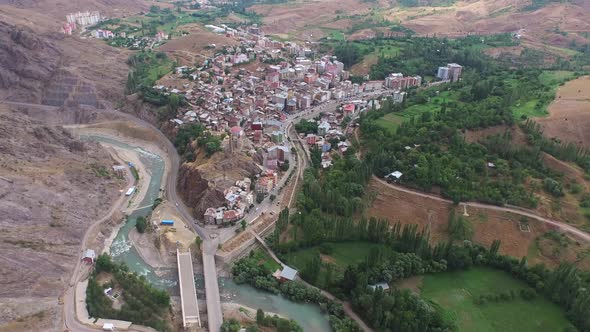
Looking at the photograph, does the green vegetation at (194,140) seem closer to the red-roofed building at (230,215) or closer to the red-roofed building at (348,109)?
the red-roofed building at (230,215)

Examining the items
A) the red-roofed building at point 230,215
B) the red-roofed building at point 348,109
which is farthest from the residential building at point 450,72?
the red-roofed building at point 230,215

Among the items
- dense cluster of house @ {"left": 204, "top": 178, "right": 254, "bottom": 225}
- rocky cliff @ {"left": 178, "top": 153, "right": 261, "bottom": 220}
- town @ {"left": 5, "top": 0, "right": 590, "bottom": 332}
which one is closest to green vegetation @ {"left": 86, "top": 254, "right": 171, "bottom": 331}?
town @ {"left": 5, "top": 0, "right": 590, "bottom": 332}

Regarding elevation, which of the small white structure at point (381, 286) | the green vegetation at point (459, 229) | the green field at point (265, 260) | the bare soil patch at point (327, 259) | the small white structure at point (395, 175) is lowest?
the green field at point (265, 260)

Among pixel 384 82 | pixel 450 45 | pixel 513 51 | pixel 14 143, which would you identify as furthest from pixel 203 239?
pixel 513 51

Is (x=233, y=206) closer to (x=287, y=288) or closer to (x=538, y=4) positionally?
(x=287, y=288)

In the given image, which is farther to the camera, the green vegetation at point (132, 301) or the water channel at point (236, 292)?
the water channel at point (236, 292)

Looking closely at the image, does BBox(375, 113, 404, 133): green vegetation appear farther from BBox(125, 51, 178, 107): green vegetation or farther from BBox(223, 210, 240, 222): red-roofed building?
BBox(125, 51, 178, 107): green vegetation

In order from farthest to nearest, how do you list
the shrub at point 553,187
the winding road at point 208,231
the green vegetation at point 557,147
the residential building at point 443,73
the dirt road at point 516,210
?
the residential building at point 443,73
the green vegetation at point 557,147
the shrub at point 553,187
the dirt road at point 516,210
the winding road at point 208,231

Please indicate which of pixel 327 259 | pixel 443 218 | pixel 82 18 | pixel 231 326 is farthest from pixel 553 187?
pixel 82 18
